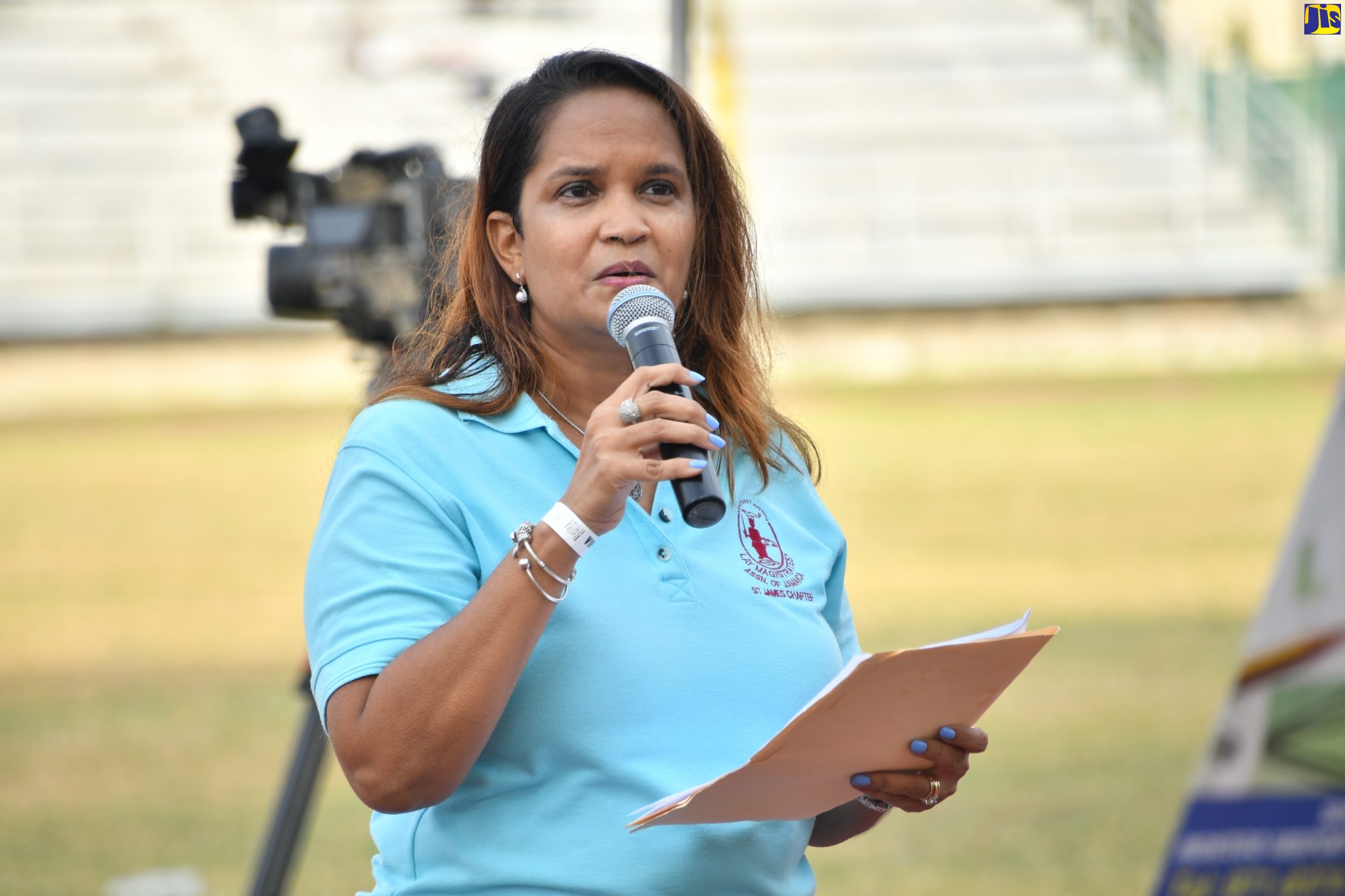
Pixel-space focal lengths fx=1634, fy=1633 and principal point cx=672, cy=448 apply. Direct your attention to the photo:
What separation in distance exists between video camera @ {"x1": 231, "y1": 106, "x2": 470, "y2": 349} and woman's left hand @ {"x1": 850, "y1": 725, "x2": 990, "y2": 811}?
126cm

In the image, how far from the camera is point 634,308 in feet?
5.28

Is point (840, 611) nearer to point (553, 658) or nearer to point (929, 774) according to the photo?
point (929, 774)

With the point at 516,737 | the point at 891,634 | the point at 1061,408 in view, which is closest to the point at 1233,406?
the point at 1061,408

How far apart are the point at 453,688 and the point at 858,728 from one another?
389mm

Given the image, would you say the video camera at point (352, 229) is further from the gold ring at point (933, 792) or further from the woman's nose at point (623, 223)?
the gold ring at point (933, 792)

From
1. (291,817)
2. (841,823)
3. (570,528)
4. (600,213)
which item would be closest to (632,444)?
(570,528)

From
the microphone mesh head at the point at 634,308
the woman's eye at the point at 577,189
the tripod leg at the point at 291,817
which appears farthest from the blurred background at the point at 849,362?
the tripod leg at the point at 291,817

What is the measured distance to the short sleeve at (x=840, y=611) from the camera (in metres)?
1.87

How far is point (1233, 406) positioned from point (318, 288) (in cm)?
1232

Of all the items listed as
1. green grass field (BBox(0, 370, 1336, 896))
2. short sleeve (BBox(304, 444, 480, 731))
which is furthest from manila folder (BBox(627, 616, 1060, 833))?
green grass field (BBox(0, 370, 1336, 896))

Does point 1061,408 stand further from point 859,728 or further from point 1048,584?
point 859,728

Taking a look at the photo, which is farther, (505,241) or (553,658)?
(505,241)

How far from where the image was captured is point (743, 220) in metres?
1.98

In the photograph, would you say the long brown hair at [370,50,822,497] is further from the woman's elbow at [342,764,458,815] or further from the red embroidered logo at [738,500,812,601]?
the woman's elbow at [342,764,458,815]
